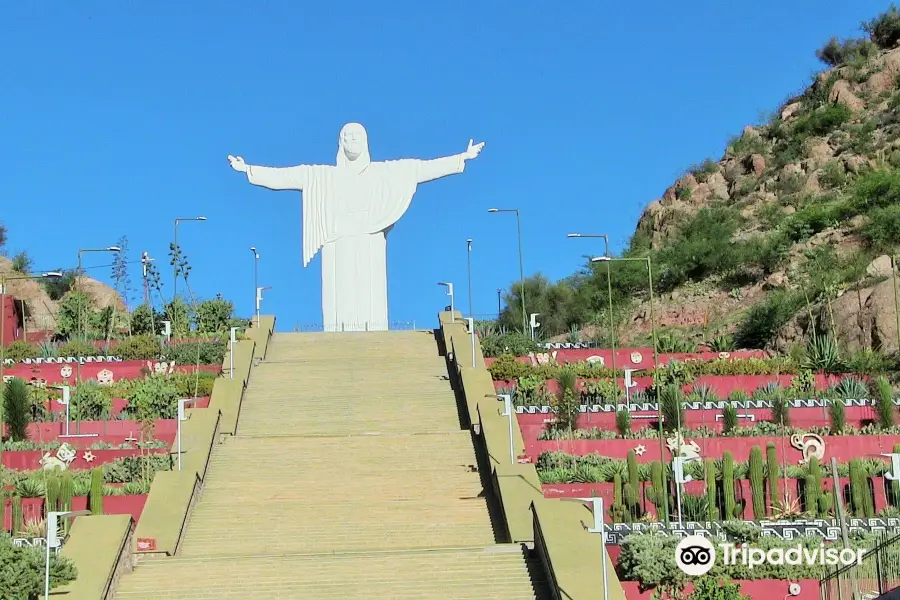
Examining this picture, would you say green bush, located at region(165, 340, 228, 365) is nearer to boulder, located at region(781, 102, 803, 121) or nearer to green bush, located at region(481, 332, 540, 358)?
green bush, located at region(481, 332, 540, 358)

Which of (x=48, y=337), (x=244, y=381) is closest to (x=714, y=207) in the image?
(x=48, y=337)

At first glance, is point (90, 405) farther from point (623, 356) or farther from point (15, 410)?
point (623, 356)

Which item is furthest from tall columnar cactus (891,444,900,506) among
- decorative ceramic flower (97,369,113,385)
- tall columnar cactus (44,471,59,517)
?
decorative ceramic flower (97,369,113,385)

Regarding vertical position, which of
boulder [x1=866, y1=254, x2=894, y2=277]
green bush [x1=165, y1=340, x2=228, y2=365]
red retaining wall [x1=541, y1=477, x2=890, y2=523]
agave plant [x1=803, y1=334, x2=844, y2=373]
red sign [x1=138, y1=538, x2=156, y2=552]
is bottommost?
red sign [x1=138, y1=538, x2=156, y2=552]

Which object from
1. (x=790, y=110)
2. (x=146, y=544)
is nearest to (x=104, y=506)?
(x=146, y=544)

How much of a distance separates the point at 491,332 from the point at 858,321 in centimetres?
968

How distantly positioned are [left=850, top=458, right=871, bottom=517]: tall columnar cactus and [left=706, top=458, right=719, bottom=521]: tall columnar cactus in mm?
2234

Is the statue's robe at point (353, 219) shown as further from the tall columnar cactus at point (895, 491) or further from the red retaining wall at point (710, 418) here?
the tall columnar cactus at point (895, 491)

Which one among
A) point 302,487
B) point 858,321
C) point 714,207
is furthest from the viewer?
point 714,207

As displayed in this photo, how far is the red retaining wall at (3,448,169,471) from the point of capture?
26.1m

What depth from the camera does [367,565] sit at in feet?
65.4

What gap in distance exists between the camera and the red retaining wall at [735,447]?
26.4 meters

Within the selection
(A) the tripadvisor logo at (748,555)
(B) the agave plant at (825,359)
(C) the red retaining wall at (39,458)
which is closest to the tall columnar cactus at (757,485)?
(A) the tripadvisor logo at (748,555)

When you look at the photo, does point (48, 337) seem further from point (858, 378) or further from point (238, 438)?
point (858, 378)
